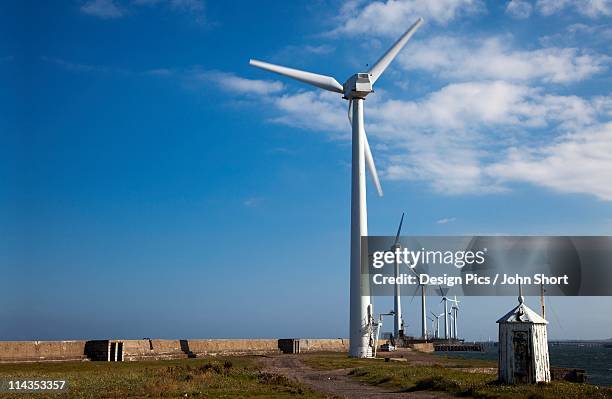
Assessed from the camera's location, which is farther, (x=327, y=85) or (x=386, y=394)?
(x=327, y=85)

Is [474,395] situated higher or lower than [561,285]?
lower

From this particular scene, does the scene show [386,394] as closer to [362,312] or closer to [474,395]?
[474,395]

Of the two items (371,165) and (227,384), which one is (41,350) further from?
(371,165)

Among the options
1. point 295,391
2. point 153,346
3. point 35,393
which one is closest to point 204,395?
point 295,391

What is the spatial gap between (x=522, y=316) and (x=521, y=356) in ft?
5.77

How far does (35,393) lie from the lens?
93.2ft

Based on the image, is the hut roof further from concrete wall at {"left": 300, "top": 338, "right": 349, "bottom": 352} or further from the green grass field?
concrete wall at {"left": 300, "top": 338, "right": 349, "bottom": 352}

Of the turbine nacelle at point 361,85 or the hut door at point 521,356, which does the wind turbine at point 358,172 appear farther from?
the hut door at point 521,356

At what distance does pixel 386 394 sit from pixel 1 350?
30.9m

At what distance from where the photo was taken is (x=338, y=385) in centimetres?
3550

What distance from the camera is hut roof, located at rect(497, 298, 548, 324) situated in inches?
1171

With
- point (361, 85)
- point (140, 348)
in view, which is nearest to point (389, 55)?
point (361, 85)

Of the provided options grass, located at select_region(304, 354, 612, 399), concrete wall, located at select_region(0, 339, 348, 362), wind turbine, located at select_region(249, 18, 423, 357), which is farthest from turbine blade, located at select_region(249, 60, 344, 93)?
grass, located at select_region(304, 354, 612, 399)

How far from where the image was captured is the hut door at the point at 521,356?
29312 mm
